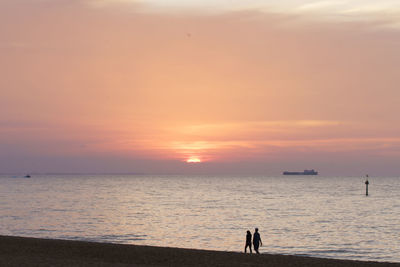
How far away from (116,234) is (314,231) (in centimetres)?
2495

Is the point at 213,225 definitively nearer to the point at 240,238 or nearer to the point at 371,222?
the point at 240,238

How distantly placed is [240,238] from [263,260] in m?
24.7

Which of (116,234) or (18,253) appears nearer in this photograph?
(18,253)

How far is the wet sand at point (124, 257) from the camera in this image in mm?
30219

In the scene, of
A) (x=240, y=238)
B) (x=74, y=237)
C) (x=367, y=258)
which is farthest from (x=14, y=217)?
(x=367, y=258)

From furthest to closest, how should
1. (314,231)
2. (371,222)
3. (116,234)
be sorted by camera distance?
(371,222), (314,231), (116,234)

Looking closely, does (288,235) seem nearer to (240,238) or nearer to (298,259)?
(240,238)

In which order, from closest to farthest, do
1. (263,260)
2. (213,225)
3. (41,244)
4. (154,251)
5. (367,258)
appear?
1. (263,260)
2. (154,251)
3. (41,244)
4. (367,258)
5. (213,225)

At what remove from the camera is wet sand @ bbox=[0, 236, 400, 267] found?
3022 centimetres

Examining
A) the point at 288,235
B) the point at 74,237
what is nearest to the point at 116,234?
the point at 74,237

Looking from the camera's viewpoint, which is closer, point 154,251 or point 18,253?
point 18,253

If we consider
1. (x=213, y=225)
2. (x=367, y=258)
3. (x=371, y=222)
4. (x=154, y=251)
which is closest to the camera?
(x=154, y=251)

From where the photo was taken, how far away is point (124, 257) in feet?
112

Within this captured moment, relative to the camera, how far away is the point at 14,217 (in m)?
82.1
